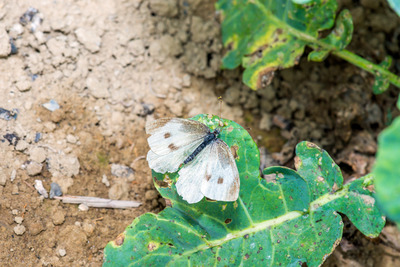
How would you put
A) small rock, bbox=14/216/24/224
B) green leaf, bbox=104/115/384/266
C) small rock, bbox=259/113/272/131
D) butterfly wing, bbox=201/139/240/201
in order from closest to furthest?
butterfly wing, bbox=201/139/240/201, green leaf, bbox=104/115/384/266, small rock, bbox=14/216/24/224, small rock, bbox=259/113/272/131

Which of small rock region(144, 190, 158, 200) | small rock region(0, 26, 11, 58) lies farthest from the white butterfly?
small rock region(0, 26, 11, 58)

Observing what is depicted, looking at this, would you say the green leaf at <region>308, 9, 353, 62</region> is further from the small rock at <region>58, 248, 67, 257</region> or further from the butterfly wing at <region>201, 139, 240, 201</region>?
the small rock at <region>58, 248, 67, 257</region>

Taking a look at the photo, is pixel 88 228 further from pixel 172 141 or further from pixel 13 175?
pixel 172 141

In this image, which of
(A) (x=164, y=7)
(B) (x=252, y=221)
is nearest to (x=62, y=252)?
(B) (x=252, y=221)

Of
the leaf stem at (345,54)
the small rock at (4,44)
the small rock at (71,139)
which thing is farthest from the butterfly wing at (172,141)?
the leaf stem at (345,54)

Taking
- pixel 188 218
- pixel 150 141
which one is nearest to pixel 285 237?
pixel 188 218
